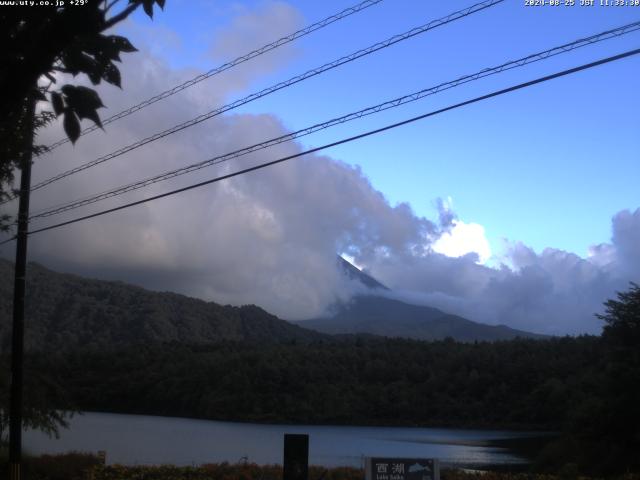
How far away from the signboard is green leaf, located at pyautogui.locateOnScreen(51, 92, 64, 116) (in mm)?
9694

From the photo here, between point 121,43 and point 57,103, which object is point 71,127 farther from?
point 121,43

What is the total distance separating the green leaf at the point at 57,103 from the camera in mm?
4297

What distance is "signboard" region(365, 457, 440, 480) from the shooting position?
12.7 metres

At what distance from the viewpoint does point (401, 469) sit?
42.1ft

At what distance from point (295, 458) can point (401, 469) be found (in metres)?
1.77

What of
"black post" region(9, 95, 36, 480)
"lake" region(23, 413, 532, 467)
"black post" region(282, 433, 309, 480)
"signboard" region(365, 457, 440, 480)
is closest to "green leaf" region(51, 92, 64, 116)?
"black post" region(282, 433, 309, 480)

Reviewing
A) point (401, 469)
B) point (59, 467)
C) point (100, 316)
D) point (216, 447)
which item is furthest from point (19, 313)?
point (100, 316)

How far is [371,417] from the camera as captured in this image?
303 ft

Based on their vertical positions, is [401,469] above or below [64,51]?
below

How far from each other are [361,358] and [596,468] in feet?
Answer: 249

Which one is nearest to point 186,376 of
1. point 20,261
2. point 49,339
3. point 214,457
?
point 49,339

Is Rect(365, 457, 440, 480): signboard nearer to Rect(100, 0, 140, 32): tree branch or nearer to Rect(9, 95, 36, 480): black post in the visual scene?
Rect(9, 95, 36, 480): black post

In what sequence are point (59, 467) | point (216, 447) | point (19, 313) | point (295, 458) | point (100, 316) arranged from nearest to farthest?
point (295, 458), point (19, 313), point (59, 467), point (216, 447), point (100, 316)

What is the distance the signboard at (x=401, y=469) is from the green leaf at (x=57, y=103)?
9694 millimetres
